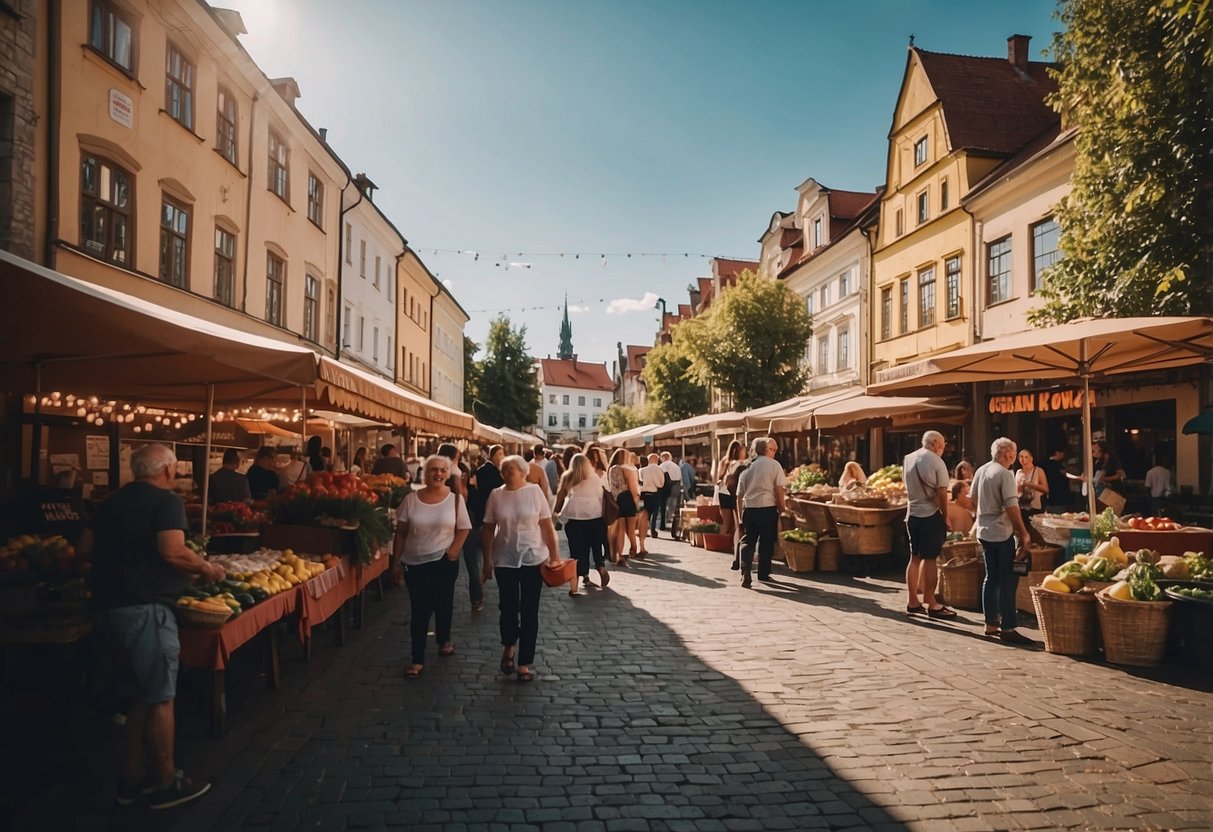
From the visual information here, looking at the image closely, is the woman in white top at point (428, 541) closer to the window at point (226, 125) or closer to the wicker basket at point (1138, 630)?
the wicker basket at point (1138, 630)

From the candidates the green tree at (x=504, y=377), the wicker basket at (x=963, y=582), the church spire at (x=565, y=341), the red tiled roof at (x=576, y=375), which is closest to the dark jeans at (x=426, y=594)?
the wicker basket at (x=963, y=582)

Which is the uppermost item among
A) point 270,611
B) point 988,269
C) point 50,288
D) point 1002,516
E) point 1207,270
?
point 988,269

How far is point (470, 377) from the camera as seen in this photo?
60188 mm

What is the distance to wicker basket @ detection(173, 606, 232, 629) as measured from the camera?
5078mm

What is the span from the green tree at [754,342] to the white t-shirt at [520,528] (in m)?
25.6

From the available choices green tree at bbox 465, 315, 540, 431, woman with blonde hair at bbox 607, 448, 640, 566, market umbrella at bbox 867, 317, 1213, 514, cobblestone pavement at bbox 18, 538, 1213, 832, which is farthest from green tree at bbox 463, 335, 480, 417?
cobblestone pavement at bbox 18, 538, 1213, 832

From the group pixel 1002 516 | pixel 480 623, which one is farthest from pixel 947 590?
pixel 480 623

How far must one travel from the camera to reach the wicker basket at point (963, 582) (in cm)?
965

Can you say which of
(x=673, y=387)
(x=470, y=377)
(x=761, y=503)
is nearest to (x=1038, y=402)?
(x=761, y=503)

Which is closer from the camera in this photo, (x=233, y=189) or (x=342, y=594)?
(x=342, y=594)

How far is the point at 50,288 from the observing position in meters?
5.02

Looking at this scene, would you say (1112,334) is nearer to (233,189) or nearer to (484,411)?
(233,189)

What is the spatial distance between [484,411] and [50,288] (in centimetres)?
5439

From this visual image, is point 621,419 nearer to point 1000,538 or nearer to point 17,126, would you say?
point 17,126
